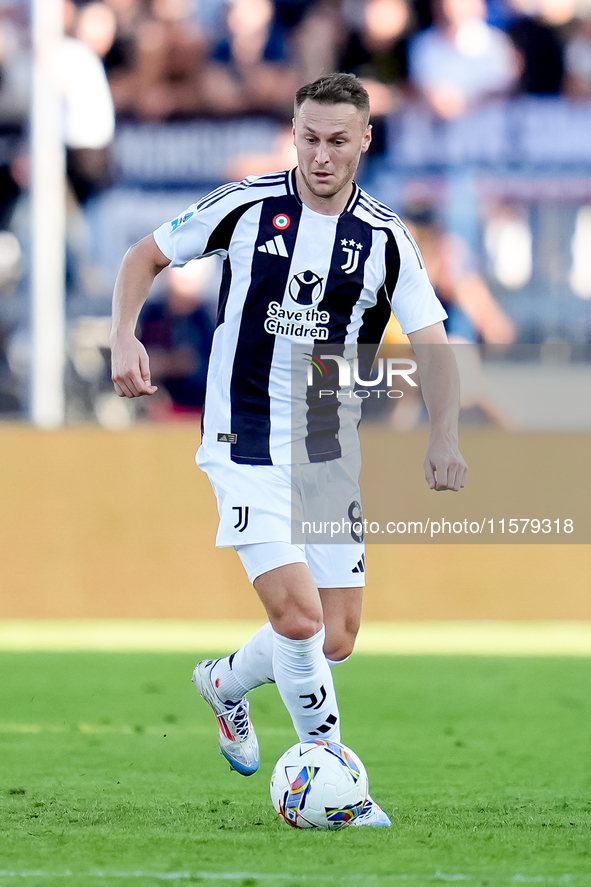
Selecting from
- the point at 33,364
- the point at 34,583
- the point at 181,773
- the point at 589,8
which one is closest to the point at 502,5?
the point at 589,8

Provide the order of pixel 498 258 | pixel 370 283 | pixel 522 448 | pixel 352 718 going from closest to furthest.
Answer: pixel 370 283 → pixel 352 718 → pixel 522 448 → pixel 498 258

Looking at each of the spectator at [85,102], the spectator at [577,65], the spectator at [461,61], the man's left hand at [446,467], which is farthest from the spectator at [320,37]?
the man's left hand at [446,467]

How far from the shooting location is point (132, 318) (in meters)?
3.87

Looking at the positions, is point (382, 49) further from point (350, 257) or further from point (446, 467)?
point (446, 467)

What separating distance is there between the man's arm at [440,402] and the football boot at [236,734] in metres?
1.05

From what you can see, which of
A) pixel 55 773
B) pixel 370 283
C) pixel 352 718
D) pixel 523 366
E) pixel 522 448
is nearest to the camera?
pixel 370 283

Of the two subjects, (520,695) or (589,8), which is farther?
(589,8)

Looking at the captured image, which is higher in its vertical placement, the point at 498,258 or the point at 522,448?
the point at 498,258

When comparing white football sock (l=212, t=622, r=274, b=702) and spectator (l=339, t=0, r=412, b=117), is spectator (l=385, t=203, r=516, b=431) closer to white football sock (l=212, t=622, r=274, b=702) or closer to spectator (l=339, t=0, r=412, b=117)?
spectator (l=339, t=0, r=412, b=117)

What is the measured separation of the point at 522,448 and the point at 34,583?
114 inches

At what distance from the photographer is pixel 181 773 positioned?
4465mm

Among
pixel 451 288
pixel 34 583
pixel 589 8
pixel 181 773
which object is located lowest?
pixel 34 583

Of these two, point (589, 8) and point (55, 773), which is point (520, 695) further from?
point (589, 8)

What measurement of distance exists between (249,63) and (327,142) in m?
5.85
